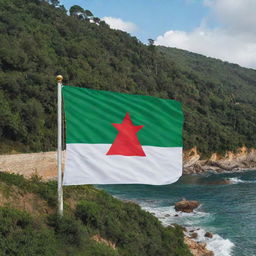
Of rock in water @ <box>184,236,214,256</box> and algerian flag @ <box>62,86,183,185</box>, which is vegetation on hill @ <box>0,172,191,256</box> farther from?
rock in water @ <box>184,236,214,256</box>

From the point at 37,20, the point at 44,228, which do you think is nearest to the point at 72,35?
the point at 37,20

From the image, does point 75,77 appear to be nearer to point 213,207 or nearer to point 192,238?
point 213,207

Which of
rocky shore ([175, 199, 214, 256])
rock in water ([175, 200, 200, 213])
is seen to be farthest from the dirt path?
rock in water ([175, 200, 200, 213])

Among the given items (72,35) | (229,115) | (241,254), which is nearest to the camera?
(241,254)

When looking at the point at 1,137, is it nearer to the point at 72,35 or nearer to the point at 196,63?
the point at 72,35

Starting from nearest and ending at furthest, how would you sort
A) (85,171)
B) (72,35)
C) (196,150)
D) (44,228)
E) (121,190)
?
(85,171) < (44,228) < (121,190) < (196,150) < (72,35)

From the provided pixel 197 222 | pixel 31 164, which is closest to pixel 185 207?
pixel 197 222
